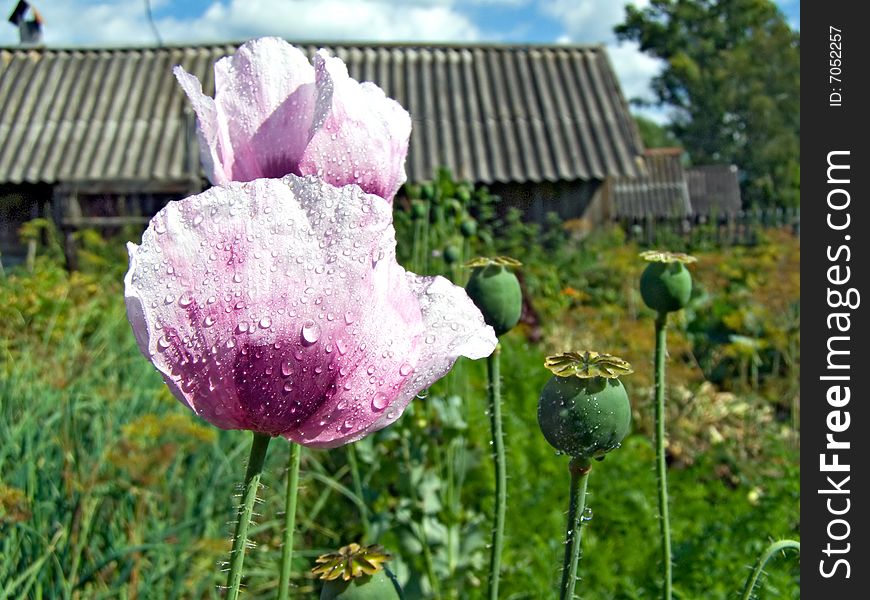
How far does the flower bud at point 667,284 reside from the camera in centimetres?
119

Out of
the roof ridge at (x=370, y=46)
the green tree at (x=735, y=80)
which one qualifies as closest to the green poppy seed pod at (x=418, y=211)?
the roof ridge at (x=370, y=46)

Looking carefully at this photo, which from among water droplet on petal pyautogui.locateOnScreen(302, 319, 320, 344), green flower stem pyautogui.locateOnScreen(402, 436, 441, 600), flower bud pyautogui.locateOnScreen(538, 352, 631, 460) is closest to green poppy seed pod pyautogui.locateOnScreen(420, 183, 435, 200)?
green flower stem pyautogui.locateOnScreen(402, 436, 441, 600)

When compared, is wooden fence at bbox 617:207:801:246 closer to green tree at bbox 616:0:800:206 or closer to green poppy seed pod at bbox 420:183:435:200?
green poppy seed pod at bbox 420:183:435:200

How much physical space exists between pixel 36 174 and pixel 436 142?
514 cm

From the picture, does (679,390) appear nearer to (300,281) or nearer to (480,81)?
(300,281)

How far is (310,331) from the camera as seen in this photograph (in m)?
0.72

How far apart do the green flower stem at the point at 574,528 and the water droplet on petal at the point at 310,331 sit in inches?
12.1

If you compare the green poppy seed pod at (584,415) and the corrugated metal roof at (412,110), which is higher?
the corrugated metal roof at (412,110)

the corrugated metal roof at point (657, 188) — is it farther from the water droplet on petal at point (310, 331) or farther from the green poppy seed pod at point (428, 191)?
the water droplet on petal at point (310, 331)

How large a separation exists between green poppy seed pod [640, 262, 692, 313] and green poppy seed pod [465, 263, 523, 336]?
228 millimetres

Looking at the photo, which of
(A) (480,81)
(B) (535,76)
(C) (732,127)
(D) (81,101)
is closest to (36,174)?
(D) (81,101)

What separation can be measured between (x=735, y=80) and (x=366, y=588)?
38.2 metres

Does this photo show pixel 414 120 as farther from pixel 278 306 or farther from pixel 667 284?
pixel 278 306

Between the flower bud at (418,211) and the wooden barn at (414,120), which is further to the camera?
the wooden barn at (414,120)
